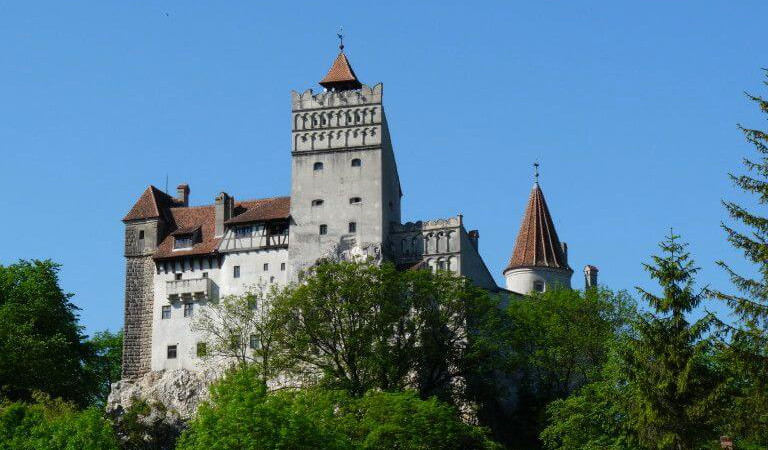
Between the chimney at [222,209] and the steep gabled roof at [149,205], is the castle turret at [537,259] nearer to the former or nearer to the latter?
the chimney at [222,209]

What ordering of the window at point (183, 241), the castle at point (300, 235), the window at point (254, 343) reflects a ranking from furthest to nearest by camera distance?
the window at point (183, 241), the castle at point (300, 235), the window at point (254, 343)

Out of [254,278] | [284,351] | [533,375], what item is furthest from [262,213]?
[533,375]

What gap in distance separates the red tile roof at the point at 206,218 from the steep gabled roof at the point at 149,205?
955 mm

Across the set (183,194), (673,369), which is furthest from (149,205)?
(673,369)

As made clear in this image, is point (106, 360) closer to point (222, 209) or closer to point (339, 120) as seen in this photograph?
point (222, 209)

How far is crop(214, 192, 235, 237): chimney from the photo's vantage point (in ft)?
272

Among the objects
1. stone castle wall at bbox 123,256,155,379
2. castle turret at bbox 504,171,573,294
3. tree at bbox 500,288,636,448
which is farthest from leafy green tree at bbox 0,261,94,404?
castle turret at bbox 504,171,573,294

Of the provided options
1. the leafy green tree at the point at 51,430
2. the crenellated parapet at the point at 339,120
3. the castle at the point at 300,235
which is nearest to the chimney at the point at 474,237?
the castle at the point at 300,235

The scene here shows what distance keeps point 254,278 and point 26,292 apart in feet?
44.7

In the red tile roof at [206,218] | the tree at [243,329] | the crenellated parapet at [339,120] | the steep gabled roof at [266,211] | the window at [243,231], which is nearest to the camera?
the tree at [243,329]

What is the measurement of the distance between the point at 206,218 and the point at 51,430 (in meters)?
25.3

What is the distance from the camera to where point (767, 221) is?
40906 mm

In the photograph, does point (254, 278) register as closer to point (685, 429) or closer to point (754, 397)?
point (685, 429)

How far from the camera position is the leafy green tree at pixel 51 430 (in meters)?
59.6
